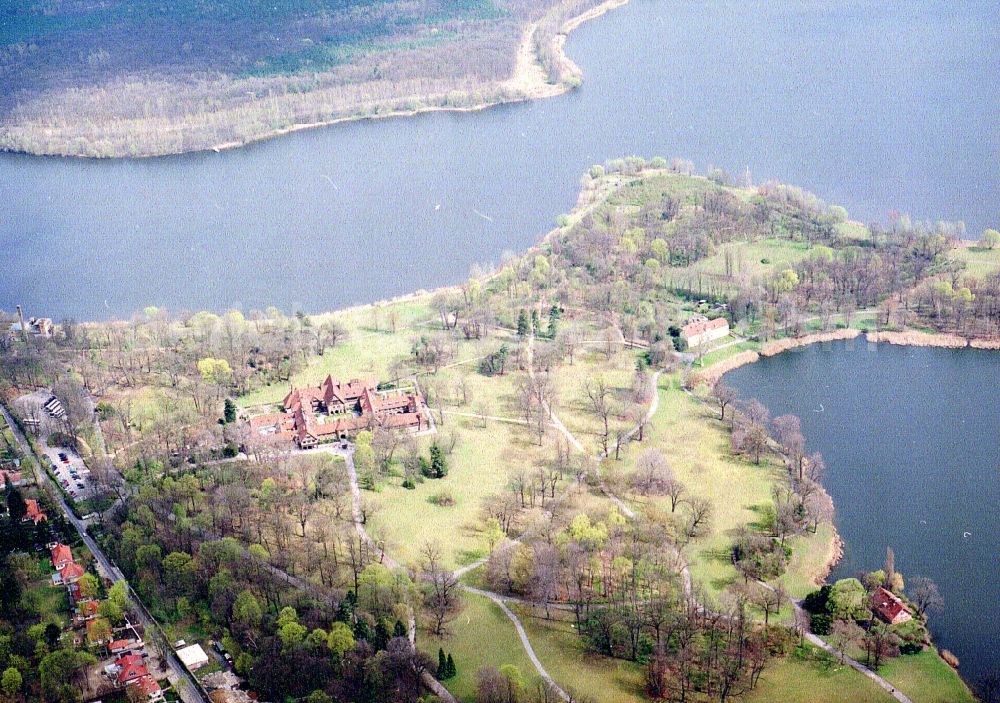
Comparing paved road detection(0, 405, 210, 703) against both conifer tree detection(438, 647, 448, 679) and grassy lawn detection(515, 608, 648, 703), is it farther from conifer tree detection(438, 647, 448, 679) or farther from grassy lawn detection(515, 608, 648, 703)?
grassy lawn detection(515, 608, 648, 703)

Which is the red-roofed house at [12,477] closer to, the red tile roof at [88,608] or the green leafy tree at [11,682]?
the red tile roof at [88,608]

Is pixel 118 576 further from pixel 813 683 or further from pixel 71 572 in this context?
pixel 813 683

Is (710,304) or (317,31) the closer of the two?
(710,304)

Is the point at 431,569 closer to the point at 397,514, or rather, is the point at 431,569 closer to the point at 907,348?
the point at 397,514

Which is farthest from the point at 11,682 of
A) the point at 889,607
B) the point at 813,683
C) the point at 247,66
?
the point at 247,66

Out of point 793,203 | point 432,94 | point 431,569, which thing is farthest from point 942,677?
point 432,94

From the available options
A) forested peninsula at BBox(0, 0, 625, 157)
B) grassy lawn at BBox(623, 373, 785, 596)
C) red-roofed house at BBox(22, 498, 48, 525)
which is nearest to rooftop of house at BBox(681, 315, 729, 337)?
grassy lawn at BBox(623, 373, 785, 596)

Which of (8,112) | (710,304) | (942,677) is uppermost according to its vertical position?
Answer: (8,112)
